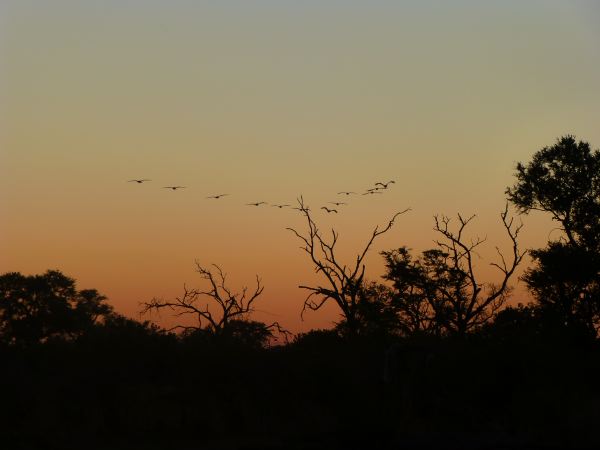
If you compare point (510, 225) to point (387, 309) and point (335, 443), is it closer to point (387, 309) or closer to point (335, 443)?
point (387, 309)

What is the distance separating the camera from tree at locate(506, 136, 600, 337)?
4550 cm

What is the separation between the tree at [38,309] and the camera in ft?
199

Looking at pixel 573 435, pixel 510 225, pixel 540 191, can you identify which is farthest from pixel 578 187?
pixel 573 435

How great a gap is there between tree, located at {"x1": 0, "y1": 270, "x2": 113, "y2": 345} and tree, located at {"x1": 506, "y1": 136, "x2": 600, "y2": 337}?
33022 mm

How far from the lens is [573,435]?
2106cm

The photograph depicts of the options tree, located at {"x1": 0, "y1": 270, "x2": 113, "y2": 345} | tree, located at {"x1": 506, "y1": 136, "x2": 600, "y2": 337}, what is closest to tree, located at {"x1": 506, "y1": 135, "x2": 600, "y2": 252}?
tree, located at {"x1": 506, "y1": 136, "x2": 600, "y2": 337}

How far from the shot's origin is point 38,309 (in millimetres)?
63594

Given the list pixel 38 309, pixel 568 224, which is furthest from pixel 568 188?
pixel 38 309

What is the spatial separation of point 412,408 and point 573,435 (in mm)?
5830

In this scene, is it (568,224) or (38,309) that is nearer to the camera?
(568,224)

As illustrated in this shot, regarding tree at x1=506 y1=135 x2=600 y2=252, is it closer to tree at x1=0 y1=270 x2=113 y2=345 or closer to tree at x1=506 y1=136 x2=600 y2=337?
tree at x1=506 y1=136 x2=600 y2=337

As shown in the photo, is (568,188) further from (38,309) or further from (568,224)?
(38,309)

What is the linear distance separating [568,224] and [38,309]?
4035 centimetres

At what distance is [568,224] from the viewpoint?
162 feet
